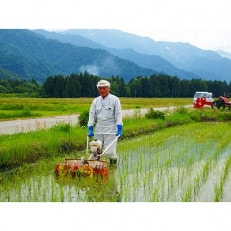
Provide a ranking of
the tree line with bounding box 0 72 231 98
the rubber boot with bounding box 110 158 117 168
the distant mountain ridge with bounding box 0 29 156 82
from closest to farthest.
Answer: the rubber boot with bounding box 110 158 117 168 < the tree line with bounding box 0 72 231 98 < the distant mountain ridge with bounding box 0 29 156 82

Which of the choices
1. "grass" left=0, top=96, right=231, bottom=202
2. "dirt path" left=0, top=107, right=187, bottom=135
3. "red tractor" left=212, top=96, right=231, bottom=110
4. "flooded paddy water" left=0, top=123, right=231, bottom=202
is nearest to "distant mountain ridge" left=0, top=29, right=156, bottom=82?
"red tractor" left=212, top=96, right=231, bottom=110

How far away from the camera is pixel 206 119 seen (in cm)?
2002

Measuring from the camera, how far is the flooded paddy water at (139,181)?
503 centimetres

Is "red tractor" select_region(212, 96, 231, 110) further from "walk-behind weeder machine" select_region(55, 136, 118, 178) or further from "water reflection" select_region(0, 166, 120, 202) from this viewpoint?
"walk-behind weeder machine" select_region(55, 136, 118, 178)

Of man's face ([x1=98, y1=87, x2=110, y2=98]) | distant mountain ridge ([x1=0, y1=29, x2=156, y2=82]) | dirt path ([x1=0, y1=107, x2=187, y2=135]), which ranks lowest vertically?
dirt path ([x1=0, y1=107, x2=187, y2=135])

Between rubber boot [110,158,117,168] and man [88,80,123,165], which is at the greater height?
man [88,80,123,165]

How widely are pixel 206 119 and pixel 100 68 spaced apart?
150504 mm

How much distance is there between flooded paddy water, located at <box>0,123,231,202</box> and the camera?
5.03 metres

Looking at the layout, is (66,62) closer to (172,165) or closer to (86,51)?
(86,51)

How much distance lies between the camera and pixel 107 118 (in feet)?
22.9

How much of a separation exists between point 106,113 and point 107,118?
95 mm

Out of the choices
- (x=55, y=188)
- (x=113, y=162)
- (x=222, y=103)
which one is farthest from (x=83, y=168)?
(x=222, y=103)

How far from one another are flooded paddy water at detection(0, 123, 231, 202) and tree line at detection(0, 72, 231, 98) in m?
24.5
